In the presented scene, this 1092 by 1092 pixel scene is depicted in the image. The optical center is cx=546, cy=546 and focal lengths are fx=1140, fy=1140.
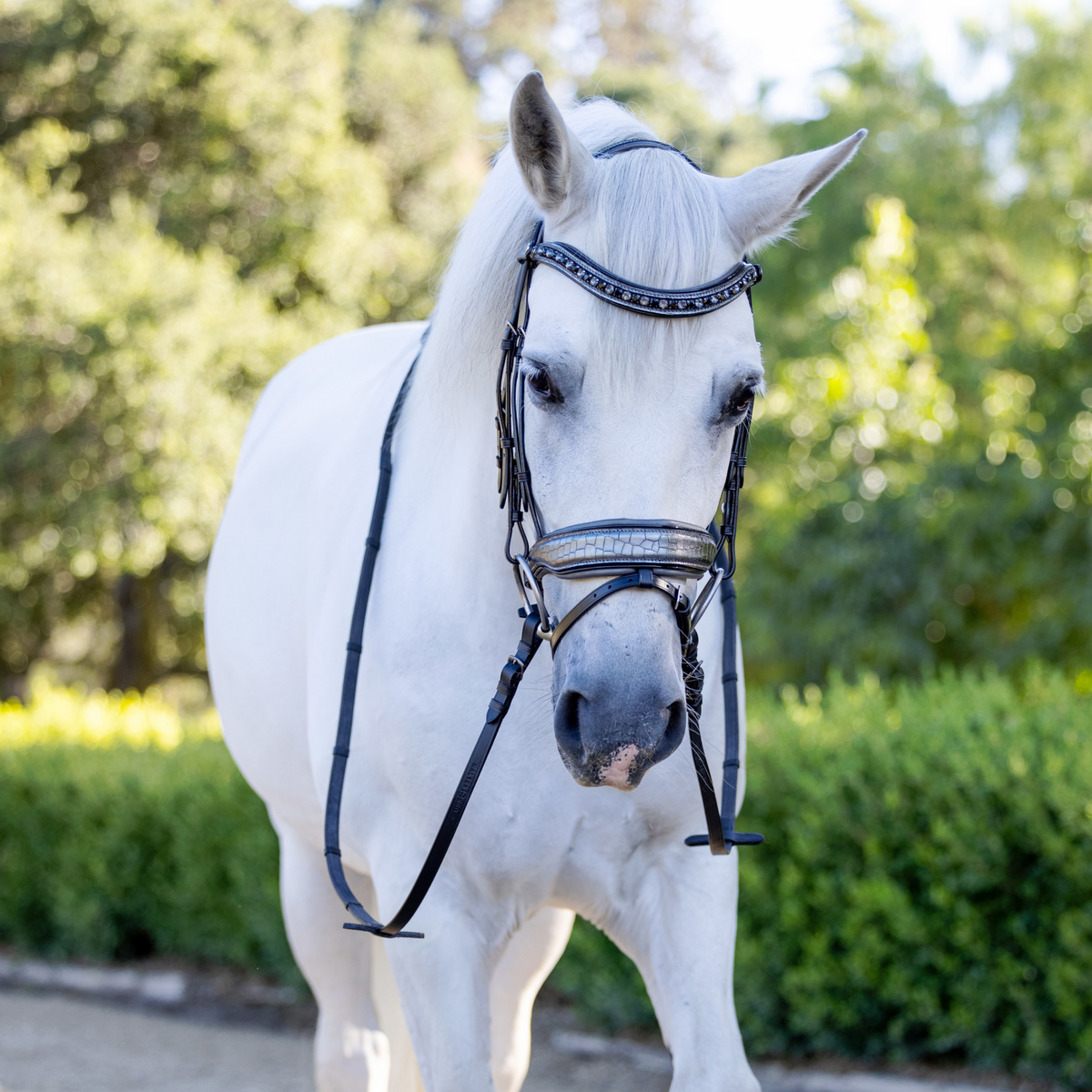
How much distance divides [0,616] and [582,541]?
1269 cm

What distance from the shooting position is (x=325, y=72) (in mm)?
12734

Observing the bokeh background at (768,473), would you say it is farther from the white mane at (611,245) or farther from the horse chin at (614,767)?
the horse chin at (614,767)

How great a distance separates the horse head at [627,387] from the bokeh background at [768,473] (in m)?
0.83

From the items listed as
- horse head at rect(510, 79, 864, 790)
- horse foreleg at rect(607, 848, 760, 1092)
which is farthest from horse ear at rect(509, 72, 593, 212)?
horse foreleg at rect(607, 848, 760, 1092)

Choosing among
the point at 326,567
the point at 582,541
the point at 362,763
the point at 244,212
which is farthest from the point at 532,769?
the point at 244,212

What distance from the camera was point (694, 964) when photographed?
1832mm

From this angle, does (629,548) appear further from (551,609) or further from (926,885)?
(926,885)

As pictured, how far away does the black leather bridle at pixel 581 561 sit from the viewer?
150 centimetres

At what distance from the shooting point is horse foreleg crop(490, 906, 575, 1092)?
250 centimetres

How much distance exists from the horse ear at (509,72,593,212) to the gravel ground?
11.4 feet

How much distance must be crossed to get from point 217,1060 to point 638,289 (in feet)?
15.4

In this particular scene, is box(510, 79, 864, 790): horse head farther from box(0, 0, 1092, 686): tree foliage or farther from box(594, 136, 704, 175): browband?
box(0, 0, 1092, 686): tree foliage

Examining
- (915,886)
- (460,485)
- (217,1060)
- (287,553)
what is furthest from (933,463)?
(460,485)

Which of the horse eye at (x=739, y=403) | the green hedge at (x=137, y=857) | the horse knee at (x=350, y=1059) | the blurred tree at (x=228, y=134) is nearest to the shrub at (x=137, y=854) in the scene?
the green hedge at (x=137, y=857)
